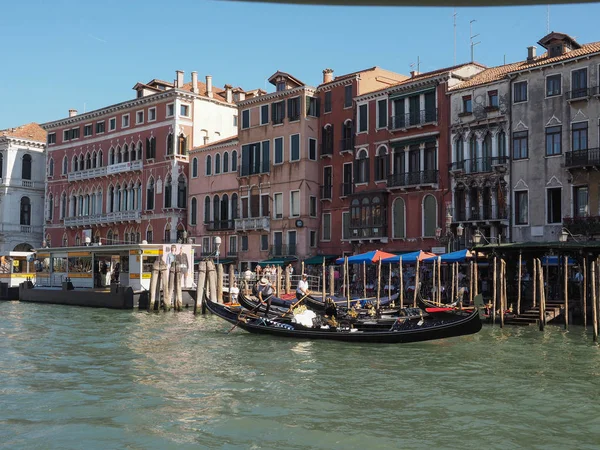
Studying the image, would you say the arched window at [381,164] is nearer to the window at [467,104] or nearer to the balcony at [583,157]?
the window at [467,104]

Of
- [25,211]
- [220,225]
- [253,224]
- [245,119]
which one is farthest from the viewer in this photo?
[25,211]

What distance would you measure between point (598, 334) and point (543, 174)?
8878mm

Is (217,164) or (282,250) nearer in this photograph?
(282,250)

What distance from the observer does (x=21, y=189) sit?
1923 inches

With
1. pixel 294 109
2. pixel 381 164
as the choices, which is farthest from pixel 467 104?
pixel 294 109

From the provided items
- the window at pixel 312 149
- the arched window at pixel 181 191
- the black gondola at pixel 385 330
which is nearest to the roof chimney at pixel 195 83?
the arched window at pixel 181 191

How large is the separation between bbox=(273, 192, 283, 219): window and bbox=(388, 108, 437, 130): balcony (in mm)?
7159

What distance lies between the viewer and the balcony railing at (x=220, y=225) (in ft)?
120

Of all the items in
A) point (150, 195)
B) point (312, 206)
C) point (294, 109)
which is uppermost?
point (294, 109)

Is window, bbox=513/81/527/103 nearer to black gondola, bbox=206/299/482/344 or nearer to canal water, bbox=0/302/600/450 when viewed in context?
canal water, bbox=0/302/600/450

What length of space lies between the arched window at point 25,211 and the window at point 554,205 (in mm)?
36760

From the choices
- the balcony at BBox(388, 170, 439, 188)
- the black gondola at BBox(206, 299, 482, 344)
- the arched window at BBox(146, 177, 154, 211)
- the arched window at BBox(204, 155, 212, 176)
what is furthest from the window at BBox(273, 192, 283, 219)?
the black gondola at BBox(206, 299, 482, 344)

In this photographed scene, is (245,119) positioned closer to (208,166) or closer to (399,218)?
(208,166)

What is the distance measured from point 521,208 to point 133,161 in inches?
960
